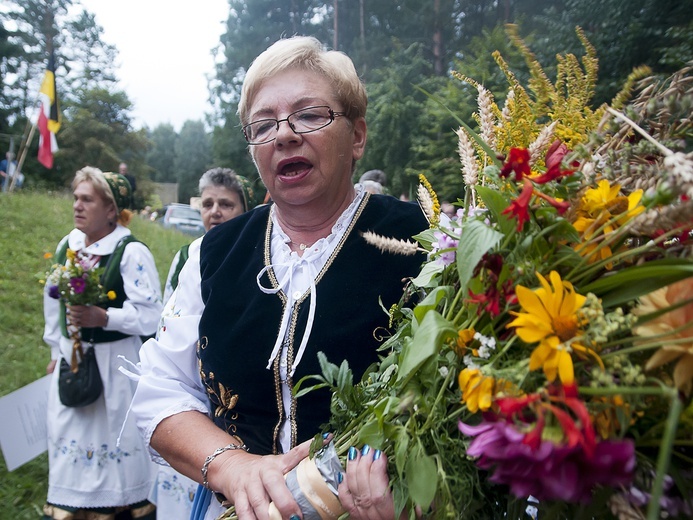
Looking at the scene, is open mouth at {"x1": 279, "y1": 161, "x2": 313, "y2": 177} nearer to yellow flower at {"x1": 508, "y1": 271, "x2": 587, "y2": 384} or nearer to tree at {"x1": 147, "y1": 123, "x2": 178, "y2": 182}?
yellow flower at {"x1": 508, "y1": 271, "x2": 587, "y2": 384}

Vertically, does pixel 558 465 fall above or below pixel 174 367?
above

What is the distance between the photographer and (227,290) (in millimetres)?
1681

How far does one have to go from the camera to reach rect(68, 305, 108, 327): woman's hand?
134 inches

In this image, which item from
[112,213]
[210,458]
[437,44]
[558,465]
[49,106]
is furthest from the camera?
[437,44]

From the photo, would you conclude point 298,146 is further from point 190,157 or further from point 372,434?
point 190,157

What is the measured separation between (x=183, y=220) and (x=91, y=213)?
18.3 meters

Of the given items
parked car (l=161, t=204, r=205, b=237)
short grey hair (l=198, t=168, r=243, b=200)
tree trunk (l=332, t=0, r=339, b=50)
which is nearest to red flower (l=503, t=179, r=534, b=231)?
short grey hair (l=198, t=168, r=243, b=200)

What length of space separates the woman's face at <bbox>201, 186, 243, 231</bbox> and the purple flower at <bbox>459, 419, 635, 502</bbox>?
11.2ft

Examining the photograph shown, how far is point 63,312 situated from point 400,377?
329 centimetres

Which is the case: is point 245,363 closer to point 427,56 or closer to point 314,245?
point 314,245

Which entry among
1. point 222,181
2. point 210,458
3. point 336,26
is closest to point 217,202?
point 222,181

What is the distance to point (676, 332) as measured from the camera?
2.31ft

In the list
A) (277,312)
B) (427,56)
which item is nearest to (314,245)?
(277,312)

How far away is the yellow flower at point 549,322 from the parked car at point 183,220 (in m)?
20.0
